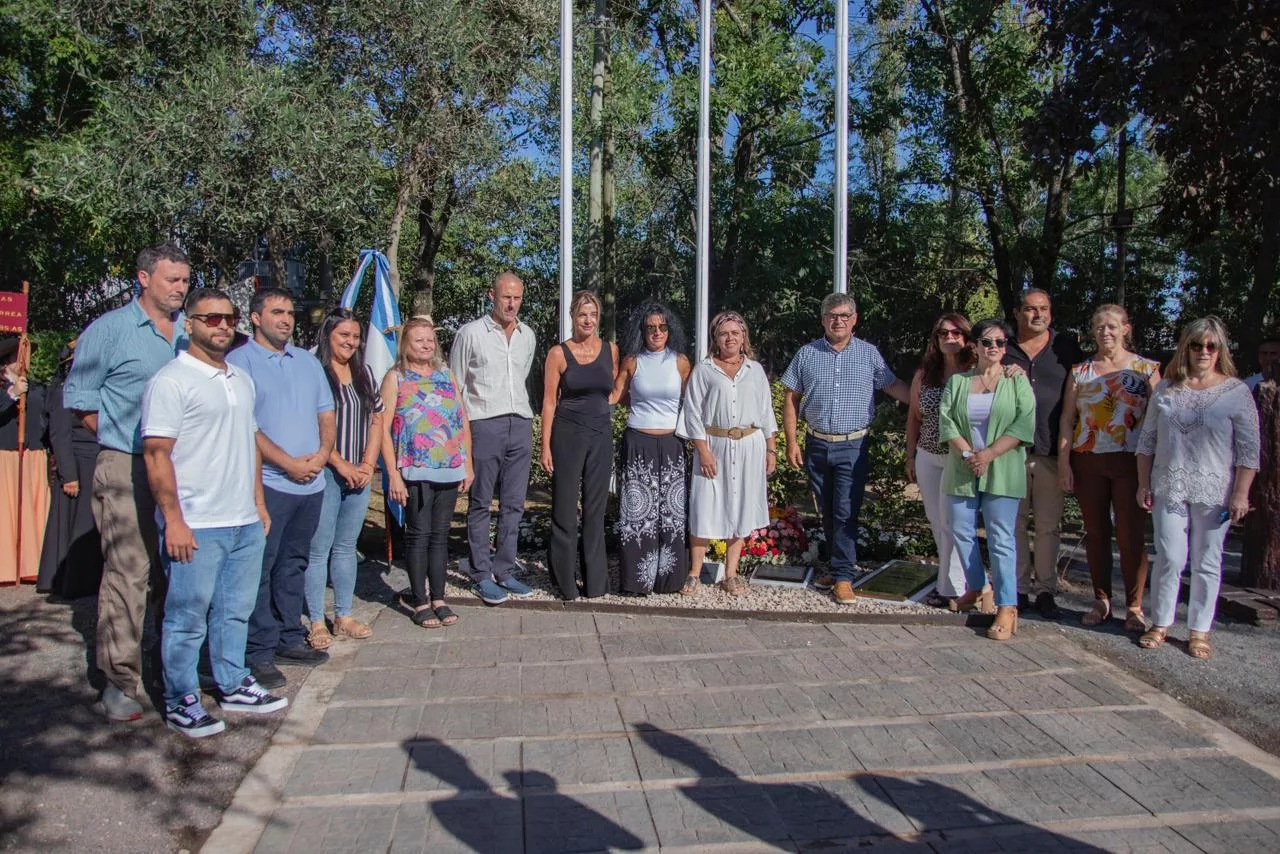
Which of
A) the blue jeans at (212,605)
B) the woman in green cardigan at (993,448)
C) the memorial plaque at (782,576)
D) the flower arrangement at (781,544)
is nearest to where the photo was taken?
the blue jeans at (212,605)

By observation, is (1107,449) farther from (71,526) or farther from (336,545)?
(71,526)

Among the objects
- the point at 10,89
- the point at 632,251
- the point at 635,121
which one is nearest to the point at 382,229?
the point at 635,121

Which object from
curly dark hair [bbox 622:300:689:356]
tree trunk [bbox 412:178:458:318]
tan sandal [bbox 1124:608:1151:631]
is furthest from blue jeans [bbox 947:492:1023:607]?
tree trunk [bbox 412:178:458:318]

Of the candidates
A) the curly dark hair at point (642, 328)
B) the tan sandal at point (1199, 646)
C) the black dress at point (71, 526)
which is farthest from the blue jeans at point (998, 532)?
the black dress at point (71, 526)

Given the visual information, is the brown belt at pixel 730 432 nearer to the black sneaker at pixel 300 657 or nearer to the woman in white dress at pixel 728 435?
the woman in white dress at pixel 728 435

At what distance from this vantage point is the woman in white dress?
6.25 m

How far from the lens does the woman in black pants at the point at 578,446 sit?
620cm

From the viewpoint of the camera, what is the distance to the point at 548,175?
17719 millimetres

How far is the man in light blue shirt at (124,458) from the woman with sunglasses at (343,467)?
0.94 m

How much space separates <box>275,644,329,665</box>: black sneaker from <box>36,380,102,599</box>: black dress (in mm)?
1951

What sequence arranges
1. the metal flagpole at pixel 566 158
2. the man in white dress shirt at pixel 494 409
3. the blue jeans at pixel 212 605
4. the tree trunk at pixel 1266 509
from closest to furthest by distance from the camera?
the blue jeans at pixel 212 605, the tree trunk at pixel 1266 509, the man in white dress shirt at pixel 494 409, the metal flagpole at pixel 566 158

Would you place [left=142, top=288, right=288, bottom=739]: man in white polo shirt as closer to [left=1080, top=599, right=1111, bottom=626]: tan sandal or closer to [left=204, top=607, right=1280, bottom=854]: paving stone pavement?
[left=204, top=607, right=1280, bottom=854]: paving stone pavement

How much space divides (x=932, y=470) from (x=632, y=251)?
1611 centimetres

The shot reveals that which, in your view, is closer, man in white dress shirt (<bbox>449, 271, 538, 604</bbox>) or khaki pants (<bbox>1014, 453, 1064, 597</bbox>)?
khaki pants (<bbox>1014, 453, 1064, 597</bbox>)
